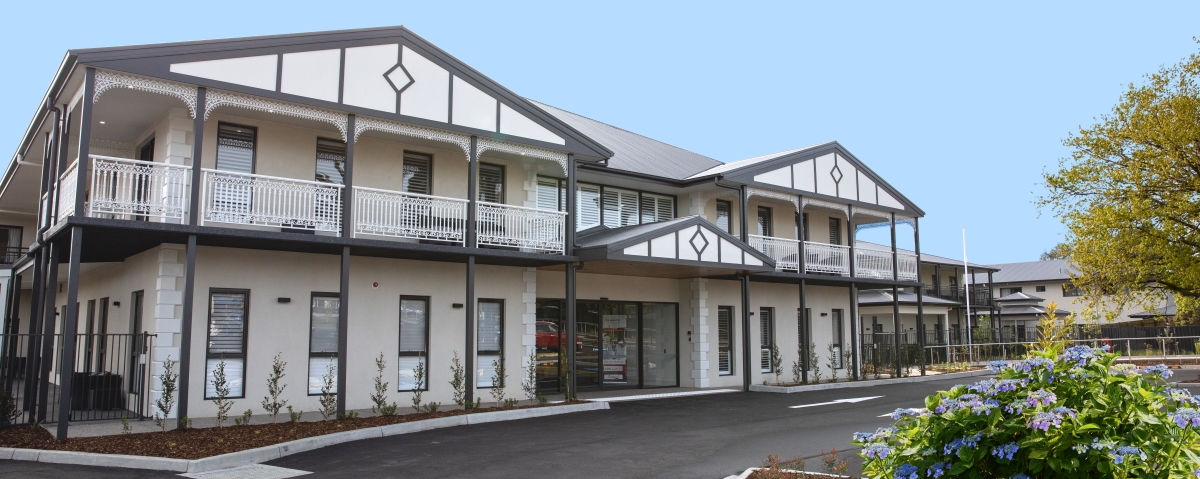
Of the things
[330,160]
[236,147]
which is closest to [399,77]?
[330,160]

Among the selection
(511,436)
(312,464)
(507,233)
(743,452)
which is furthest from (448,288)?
(743,452)

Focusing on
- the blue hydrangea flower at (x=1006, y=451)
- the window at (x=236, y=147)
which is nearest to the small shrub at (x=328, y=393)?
the window at (x=236, y=147)

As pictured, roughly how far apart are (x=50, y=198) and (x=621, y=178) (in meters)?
11.7

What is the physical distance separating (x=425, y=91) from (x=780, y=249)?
11463mm

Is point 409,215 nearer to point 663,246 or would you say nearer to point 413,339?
point 413,339

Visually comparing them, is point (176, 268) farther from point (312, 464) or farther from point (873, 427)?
point (873, 427)

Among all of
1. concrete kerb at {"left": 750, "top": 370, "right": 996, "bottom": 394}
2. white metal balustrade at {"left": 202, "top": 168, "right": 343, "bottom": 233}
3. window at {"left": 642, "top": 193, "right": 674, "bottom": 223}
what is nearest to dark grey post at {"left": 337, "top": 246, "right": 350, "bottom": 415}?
white metal balustrade at {"left": 202, "top": 168, "right": 343, "bottom": 233}

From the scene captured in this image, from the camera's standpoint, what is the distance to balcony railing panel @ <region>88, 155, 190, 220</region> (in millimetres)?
11875

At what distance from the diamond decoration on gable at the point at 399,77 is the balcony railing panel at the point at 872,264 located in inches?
580

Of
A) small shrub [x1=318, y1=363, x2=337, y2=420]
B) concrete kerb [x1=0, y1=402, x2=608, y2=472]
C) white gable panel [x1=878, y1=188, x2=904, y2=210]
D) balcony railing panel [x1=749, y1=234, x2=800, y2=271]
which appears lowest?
concrete kerb [x1=0, y1=402, x2=608, y2=472]

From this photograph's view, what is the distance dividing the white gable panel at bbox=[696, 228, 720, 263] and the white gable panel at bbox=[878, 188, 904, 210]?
8.59 m

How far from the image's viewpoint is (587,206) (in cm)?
1970

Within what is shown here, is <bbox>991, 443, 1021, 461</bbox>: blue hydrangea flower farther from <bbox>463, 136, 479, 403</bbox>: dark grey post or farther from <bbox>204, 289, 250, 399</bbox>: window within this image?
<bbox>204, 289, 250, 399</bbox>: window

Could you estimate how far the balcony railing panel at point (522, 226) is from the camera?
642 inches
